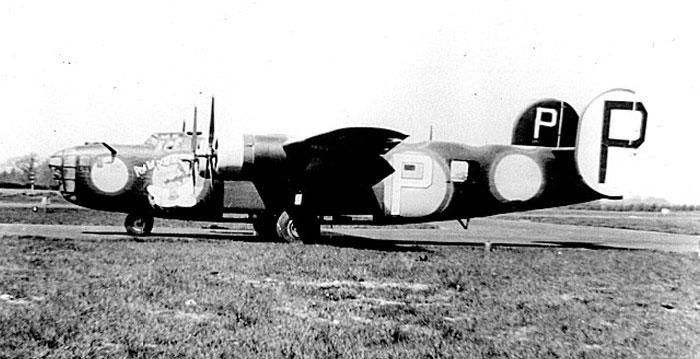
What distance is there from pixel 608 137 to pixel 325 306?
9990mm

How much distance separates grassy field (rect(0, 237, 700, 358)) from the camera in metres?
5.03

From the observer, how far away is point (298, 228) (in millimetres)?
13555

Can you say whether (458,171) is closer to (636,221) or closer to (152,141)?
(152,141)

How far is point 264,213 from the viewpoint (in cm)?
1390

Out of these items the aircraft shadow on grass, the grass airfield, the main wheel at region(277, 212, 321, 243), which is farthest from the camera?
the main wheel at region(277, 212, 321, 243)

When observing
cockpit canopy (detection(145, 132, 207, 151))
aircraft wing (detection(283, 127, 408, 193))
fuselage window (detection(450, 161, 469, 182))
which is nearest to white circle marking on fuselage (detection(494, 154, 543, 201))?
fuselage window (detection(450, 161, 469, 182))

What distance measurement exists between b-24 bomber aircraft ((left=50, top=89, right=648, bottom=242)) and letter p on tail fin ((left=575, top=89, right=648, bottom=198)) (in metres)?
0.02

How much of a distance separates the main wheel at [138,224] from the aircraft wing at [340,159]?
4085 mm

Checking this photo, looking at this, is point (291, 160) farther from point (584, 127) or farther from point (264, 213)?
point (584, 127)

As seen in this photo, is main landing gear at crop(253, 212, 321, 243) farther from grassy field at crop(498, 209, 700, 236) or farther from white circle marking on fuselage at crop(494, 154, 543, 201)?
grassy field at crop(498, 209, 700, 236)

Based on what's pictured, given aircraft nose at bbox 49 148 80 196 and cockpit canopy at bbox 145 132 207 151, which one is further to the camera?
cockpit canopy at bbox 145 132 207 151

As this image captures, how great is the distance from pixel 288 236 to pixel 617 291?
293 inches

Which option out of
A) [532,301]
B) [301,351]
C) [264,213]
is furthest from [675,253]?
[301,351]

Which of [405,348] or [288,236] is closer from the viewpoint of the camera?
[405,348]
